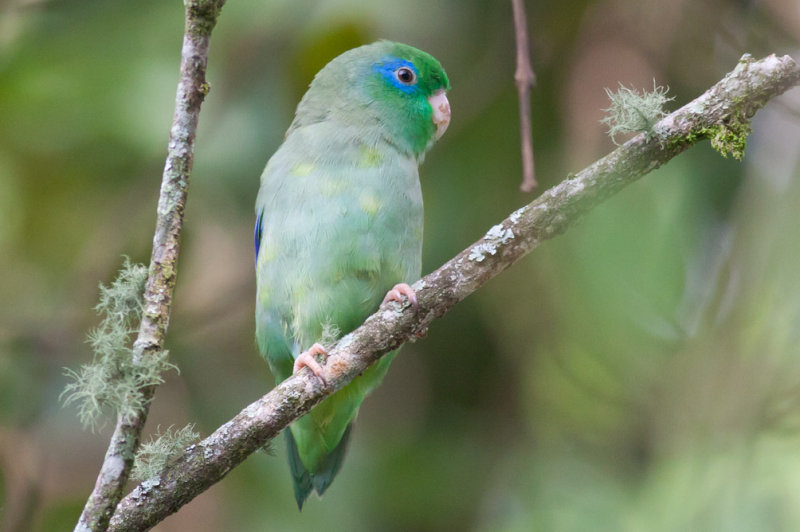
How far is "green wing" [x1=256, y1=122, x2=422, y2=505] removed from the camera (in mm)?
2510

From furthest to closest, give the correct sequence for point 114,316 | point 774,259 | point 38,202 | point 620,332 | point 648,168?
point 38,202, point 620,332, point 774,259, point 648,168, point 114,316

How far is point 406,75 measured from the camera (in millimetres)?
2980

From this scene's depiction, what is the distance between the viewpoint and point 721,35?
3.51 metres

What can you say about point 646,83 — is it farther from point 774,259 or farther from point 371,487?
point 371,487

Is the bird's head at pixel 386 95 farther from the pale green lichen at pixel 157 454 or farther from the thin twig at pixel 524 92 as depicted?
the pale green lichen at pixel 157 454

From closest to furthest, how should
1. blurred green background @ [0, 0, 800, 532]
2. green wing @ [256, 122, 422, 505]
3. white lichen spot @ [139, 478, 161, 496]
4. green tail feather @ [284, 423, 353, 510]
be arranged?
white lichen spot @ [139, 478, 161, 496], green wing @ [256, 122, 422, 505], green tail feather @ [284, 423, 353, 510], blurred green background @ [0, 0, 800, 532]

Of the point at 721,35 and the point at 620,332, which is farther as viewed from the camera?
the point at 721,35

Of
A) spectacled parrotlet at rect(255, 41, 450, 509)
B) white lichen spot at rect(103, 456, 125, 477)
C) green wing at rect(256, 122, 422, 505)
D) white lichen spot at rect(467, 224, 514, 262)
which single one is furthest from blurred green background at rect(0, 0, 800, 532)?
white lichen spot at rect(103, 456, 125, 477)

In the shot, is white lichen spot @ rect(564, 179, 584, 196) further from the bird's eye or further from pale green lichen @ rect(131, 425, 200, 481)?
the bird's eye

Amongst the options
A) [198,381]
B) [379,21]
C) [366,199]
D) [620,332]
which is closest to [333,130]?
[366,199]

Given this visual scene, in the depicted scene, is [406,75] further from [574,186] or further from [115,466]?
[115,466]

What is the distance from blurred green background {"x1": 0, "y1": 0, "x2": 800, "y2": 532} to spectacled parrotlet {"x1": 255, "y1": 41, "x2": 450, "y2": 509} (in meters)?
0.48

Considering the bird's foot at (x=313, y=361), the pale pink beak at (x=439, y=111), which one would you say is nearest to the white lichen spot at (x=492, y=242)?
the bird's foot at (x=313, y=361)

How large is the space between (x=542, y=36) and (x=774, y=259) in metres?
1.63
